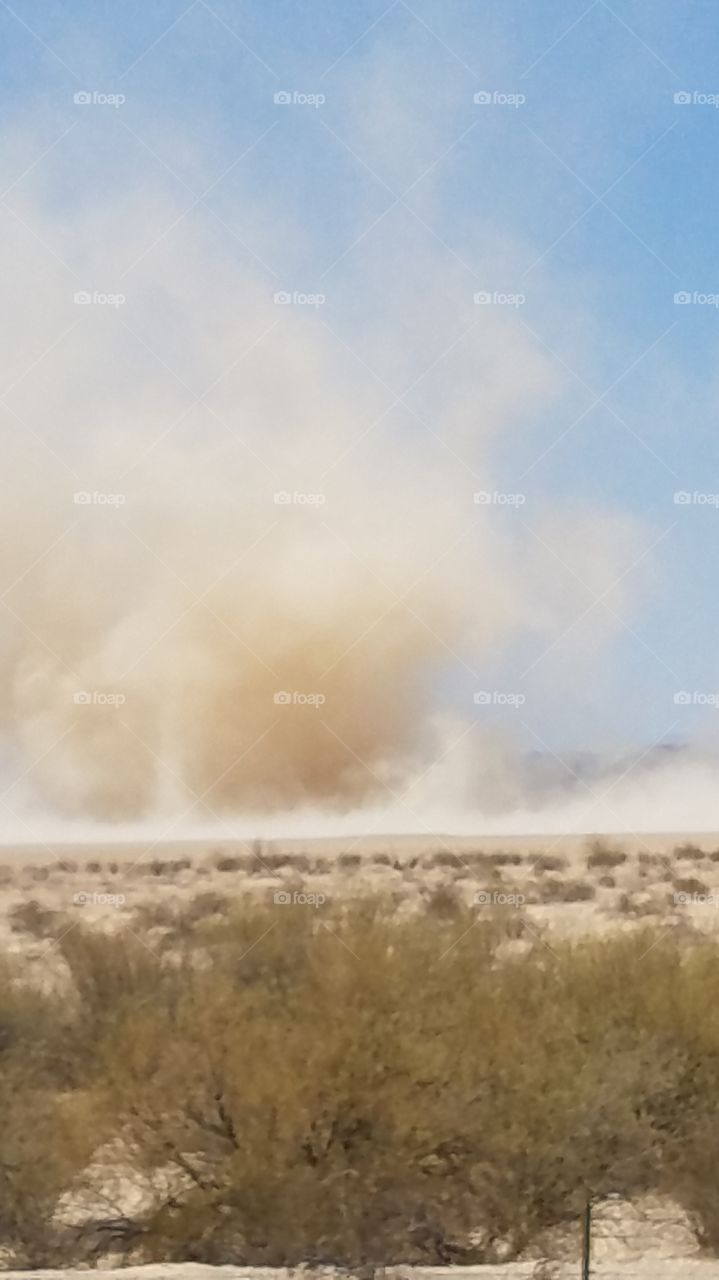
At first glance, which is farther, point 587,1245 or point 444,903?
point 444,903

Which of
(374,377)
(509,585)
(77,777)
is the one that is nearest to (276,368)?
(374,377)

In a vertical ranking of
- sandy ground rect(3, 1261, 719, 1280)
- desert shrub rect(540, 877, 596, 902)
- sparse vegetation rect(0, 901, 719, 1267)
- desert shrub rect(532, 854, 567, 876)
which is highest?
desert shrub rect(532, 854, 567, 876)

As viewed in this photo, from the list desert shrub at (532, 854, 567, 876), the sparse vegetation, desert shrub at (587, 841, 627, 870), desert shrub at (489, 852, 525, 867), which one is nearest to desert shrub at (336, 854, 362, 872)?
the sparse vegetation

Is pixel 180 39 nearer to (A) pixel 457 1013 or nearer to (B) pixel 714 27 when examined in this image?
(B) pixel 714 27

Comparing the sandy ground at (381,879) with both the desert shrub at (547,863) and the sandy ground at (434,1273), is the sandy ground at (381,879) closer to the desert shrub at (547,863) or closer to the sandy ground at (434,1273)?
the desert shrub at (547,863)

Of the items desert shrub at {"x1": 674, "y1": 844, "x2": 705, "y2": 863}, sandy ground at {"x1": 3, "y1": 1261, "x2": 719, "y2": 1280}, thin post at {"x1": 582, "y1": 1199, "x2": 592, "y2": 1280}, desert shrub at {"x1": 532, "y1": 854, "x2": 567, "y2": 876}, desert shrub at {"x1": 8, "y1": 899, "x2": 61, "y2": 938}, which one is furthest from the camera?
desert shrub at {"x1": 674, "y1": 844, "x2": 705, "y2": 863}

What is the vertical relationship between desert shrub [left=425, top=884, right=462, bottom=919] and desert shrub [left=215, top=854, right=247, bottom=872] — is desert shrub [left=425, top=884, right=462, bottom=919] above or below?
below

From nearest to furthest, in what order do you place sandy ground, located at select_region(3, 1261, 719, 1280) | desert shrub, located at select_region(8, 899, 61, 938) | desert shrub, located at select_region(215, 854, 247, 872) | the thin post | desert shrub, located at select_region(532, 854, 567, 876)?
sandy ground, located at select_region(3, 1261, 719, 1280)
the thin post
desert shrub, located at select_region(8, 899, 61, 938)
desert shrub, located at select_region(215, 854, 247, 872)
desert shrub, located at select_region(532, 854, 567, 876)

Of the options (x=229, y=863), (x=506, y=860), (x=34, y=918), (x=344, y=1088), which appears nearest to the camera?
(x=344, y=1088)

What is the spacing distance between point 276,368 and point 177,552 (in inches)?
29.2

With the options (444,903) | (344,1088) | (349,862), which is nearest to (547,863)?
(444,903)

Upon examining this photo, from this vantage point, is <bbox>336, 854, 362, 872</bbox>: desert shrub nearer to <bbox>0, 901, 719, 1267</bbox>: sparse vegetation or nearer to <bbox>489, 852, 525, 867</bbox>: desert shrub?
<bbox>0, 901, 719, 1267</bbox>: sparse vegetation

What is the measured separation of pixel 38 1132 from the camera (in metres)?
3.49

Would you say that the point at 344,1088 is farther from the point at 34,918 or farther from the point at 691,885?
the point at 691,885
